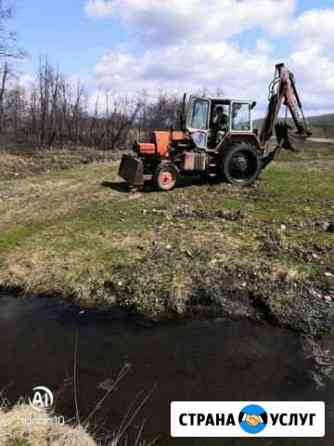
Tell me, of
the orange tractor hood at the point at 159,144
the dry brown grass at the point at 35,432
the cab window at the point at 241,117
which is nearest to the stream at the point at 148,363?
the dry brown grass at the point at 35,432

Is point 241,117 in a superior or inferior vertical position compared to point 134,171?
superior

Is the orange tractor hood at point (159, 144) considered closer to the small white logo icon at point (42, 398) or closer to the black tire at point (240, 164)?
the black tire at point (240, 164)

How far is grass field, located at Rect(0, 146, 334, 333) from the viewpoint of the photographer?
464 cm

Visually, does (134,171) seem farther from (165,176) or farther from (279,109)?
(279,109)

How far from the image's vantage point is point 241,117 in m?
9.34

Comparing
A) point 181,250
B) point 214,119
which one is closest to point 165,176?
point 214,119

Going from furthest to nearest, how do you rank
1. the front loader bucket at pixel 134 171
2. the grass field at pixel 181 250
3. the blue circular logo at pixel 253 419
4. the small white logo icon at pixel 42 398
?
1. the front loader bucket at pixel 134 171
2. the grass field at pixel 181 250
3. the small white logo icon at pixel 42 398
4. the blue circular logo at pixel 253 419

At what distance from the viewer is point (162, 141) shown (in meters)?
8.84

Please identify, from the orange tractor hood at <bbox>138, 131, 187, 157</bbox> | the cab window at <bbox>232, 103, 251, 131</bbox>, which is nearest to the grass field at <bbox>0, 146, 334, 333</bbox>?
the orange tractor hood at <bbox>138, 131, 187, 157</bbox>

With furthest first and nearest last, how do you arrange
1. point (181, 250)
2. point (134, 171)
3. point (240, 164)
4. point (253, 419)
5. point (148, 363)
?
point (240, 164) < point (134, 171) < point (181, 250) < point (148, 363) < point (253, 419)

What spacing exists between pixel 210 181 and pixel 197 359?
680 cm

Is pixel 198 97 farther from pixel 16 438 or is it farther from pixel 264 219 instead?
pixel 16 438

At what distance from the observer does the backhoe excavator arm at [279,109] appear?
9594 millimetres

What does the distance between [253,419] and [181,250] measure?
9.58 ft
